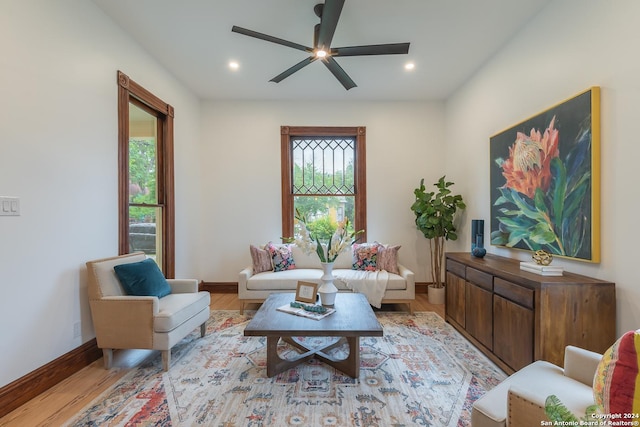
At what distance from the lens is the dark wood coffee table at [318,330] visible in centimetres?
207

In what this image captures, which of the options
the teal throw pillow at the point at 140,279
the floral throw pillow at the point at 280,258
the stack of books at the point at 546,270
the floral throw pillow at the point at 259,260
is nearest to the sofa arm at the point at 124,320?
the teal throw pillow at the point at 140,279

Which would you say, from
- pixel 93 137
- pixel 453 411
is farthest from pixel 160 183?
pixel 453 411

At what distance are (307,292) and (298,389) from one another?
75 cm

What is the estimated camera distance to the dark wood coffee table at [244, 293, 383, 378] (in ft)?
6.80

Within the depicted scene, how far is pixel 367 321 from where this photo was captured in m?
2.25

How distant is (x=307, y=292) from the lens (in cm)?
259

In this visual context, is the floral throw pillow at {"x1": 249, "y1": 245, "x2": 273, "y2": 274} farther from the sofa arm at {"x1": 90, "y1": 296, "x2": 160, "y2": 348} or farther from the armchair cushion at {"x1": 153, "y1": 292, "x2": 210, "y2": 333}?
the sofa arm at {"x1": 90, "y1": 296, "x2": 160, "y2": 348}

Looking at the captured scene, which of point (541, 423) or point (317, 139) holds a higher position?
point (317, 139)

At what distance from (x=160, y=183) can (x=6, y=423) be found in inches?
102

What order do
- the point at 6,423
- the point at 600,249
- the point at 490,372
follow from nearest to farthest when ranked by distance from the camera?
the point at 6,423 < the point at 600,249 < the point at 490,372

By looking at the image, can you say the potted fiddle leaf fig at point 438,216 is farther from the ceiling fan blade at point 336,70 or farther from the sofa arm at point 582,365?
the sofa arm at point 582,365

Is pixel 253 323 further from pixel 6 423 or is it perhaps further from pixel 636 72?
pixel 636 72

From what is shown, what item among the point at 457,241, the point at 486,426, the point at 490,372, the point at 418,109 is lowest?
the point at 490,372

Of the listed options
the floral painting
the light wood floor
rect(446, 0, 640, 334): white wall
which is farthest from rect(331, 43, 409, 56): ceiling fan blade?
the light wood floor
